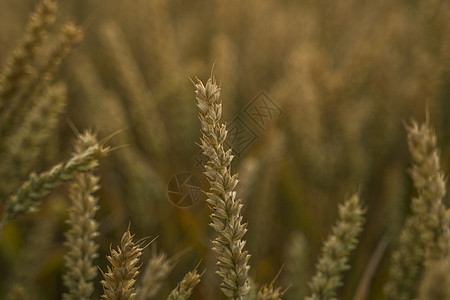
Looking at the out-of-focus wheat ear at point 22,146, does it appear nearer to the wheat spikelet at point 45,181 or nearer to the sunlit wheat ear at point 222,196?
the wheat spikelet at point 45,181

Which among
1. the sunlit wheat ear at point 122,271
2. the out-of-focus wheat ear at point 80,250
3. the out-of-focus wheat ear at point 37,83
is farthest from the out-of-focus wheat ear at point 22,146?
the sunlit wheat ear at point 122,271

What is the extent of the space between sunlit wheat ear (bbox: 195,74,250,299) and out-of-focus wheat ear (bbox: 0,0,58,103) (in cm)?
25

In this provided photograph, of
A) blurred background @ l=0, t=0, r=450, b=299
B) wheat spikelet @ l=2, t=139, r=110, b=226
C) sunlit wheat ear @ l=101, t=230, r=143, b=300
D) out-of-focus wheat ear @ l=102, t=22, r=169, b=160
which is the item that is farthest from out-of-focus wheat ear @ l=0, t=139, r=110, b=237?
out-of-focus wheat ear @ l=102, t=22, r=169, b=160

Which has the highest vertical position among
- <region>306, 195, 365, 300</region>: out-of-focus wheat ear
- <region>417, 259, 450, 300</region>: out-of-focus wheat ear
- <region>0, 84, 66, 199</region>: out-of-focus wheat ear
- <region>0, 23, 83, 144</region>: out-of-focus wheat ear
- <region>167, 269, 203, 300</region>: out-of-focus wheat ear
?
<region>0, 23, 83, 144</region>: out-of-focus wheat ear

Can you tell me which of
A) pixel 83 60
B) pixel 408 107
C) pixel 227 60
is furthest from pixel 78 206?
pixel 83 60

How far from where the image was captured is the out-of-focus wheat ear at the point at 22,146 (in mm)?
504

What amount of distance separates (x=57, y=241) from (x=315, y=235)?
0.56m

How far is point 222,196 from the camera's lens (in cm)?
34

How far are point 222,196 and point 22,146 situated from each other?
30 centimetres

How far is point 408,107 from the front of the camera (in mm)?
970

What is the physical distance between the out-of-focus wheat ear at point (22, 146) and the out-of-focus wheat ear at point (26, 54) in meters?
0.05

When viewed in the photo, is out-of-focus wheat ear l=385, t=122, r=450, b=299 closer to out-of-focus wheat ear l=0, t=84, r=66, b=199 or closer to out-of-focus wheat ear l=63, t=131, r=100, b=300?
out-of-focus wheat ear l=63, t=131, r=100, b=300

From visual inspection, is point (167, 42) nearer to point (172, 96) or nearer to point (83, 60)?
point (172, 96)

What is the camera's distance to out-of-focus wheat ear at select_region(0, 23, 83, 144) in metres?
0.48
